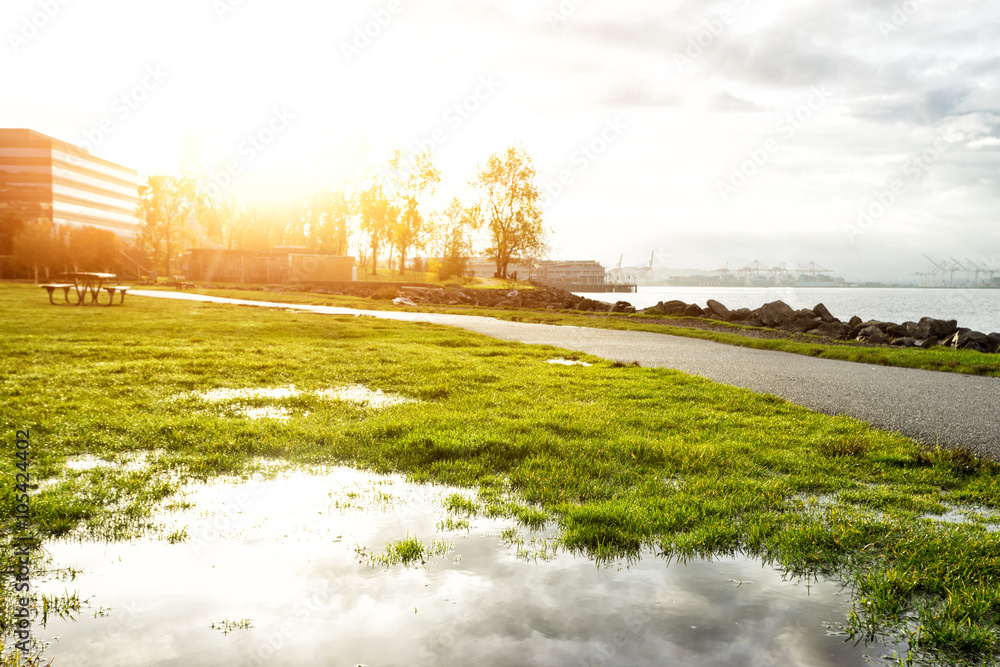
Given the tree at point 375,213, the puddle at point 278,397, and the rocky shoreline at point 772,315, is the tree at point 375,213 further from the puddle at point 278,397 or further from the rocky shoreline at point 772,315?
the puddle at point 278,397

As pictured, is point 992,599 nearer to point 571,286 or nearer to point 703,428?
point 703,428

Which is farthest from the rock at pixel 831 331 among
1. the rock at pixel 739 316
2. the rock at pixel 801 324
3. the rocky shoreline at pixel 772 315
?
the rock at pixel 739 316

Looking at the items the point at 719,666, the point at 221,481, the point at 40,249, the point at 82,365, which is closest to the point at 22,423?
the point at 221,481

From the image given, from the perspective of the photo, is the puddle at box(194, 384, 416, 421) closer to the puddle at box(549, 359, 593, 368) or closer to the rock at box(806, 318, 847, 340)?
the puddle at box(549, 359, 593, 368)

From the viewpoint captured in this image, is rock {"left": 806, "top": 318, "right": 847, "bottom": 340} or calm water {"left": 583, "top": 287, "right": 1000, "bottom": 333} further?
calm water {"left": 583, "top": 287, "right": 1000, "bottom": 333}

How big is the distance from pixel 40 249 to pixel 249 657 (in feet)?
296

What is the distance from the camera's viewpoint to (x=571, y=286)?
620 feet

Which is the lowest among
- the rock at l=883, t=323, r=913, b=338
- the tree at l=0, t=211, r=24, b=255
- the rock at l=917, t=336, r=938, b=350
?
the rock at l=917, t=336, r=938, b=350

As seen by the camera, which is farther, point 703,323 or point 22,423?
point 703,323

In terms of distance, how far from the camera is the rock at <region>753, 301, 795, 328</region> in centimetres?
3466

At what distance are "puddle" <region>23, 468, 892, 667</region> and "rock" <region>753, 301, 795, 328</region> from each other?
1286 inches

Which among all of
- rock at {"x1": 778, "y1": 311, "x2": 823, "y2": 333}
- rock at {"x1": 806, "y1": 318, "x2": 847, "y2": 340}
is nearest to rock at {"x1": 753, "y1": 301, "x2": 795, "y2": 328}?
rock at {"x1": 778, "y1": 311, "x2": 823, "y2": 333}

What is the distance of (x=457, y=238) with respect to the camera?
77.8 m

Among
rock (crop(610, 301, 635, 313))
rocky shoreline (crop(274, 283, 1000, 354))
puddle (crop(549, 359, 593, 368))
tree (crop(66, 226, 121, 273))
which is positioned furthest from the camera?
tree (crop(66, 226, 121, 273))
